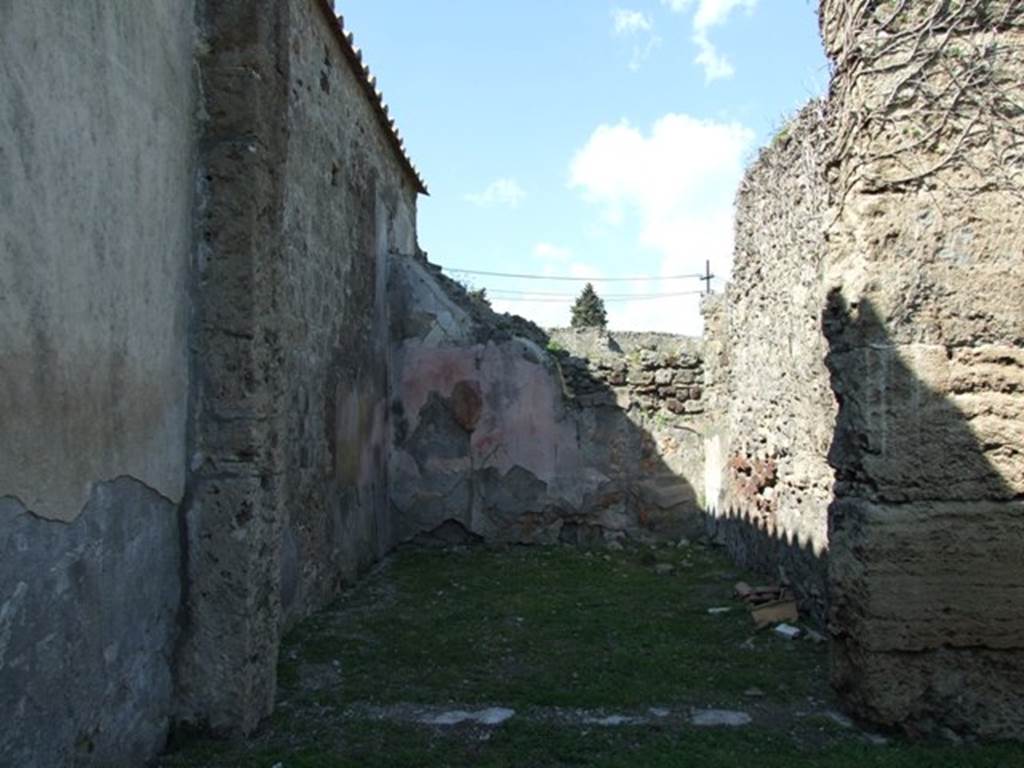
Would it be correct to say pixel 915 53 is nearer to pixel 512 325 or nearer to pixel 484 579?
pixel 484 579

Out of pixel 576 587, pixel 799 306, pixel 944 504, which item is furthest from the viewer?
pixel 576 587

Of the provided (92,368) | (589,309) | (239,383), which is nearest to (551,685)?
(239,383)

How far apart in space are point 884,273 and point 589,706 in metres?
2.44

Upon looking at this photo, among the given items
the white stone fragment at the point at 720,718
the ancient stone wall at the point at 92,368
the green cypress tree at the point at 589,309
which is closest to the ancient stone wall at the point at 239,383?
the ancient stone wall at the point at 92,368

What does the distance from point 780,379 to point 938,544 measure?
339 centimetres

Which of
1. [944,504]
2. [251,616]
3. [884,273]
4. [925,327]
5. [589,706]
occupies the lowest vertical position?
[589,706]

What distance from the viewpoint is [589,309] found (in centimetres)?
3928

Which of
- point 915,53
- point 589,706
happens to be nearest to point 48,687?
point 589,706

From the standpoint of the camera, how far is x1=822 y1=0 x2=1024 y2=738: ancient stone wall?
11.7ft

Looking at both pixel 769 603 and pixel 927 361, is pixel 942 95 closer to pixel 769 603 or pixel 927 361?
pixel 927 361

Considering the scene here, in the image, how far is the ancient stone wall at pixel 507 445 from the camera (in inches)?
359

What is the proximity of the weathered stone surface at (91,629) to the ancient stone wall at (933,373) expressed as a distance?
9.71 feet

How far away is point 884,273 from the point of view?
3713mm

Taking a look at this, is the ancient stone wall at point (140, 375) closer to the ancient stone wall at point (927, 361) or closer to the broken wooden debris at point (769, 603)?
the ancient stone wall at point (927, 361)
